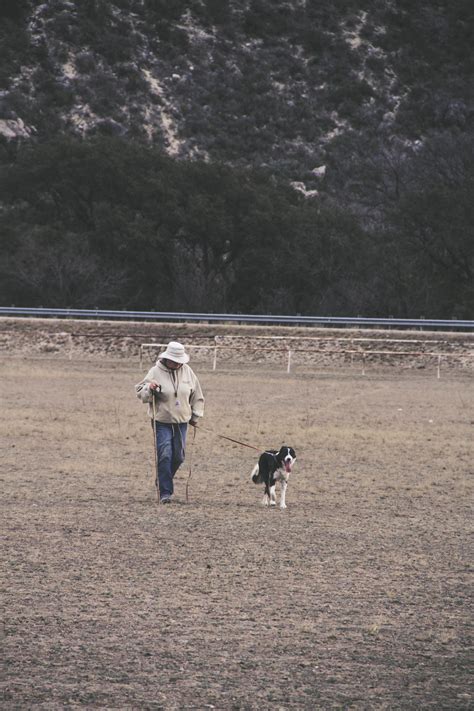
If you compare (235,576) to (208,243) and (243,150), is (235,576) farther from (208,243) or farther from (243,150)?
(243,150)

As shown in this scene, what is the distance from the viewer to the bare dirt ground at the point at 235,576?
6.67 m

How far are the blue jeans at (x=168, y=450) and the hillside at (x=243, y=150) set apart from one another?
129 feet

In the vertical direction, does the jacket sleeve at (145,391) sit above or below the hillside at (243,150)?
below

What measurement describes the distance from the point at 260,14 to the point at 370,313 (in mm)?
52218

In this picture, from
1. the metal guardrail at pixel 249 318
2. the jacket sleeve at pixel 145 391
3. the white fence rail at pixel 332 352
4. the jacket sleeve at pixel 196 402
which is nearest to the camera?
the jacket sleeve at pixel 145 391

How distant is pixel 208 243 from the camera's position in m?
56.9

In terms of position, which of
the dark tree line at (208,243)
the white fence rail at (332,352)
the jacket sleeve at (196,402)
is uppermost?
the dark tree line at (208,243)

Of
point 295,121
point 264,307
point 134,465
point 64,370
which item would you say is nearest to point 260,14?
point 295,121

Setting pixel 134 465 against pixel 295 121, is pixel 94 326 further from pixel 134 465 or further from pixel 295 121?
pixel 295 121

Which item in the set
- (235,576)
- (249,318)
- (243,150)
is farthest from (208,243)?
(235,576)

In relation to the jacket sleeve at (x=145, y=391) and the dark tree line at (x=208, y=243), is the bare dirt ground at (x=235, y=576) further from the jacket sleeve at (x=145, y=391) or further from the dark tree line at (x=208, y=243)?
the dark tree line at (x=208, y=243)

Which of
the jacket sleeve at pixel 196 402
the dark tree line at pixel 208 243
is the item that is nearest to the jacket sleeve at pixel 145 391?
the jacket sleeve at pixel 196 402

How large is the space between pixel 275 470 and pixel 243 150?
71479mm

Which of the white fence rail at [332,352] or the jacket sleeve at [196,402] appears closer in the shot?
the jacket sleeve at [196,402]
